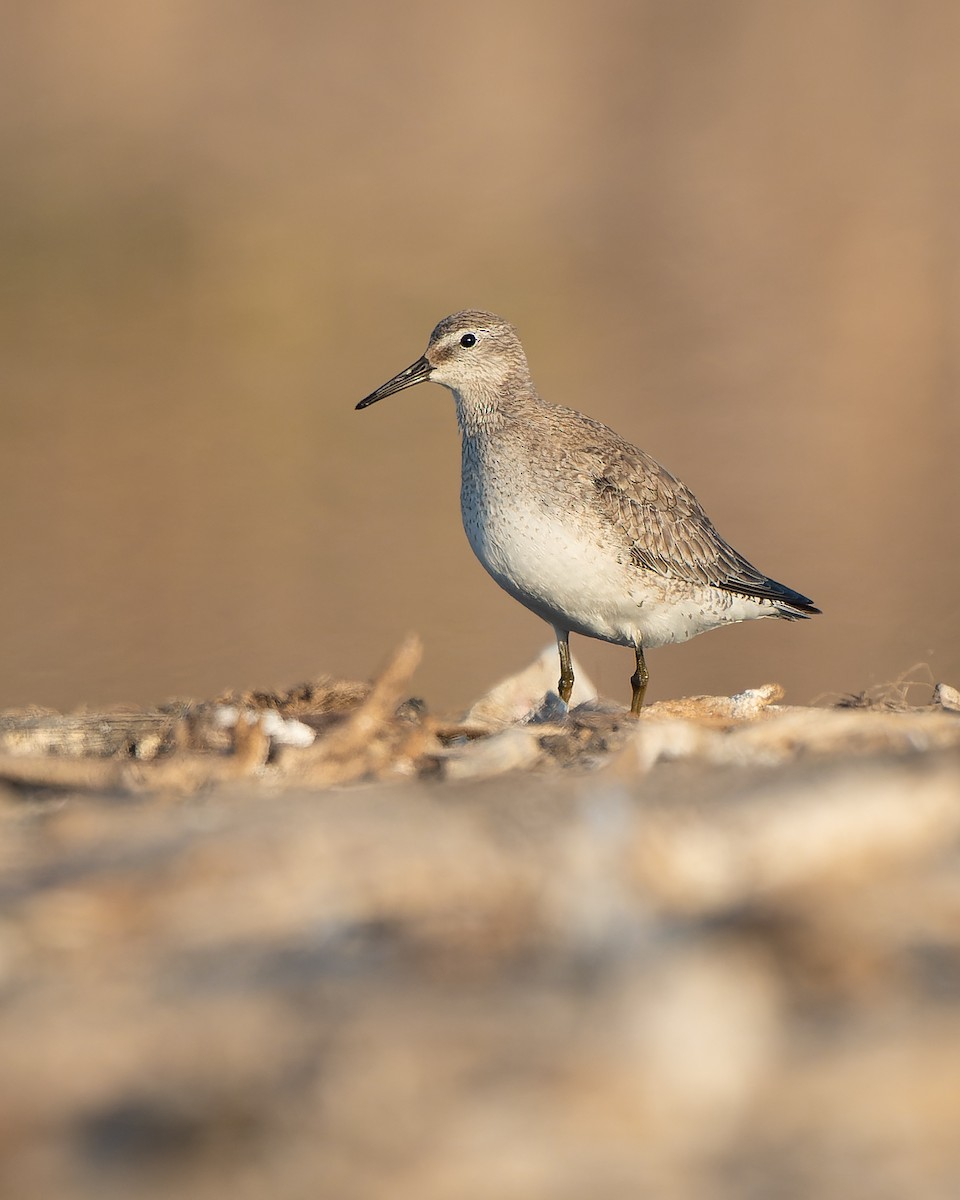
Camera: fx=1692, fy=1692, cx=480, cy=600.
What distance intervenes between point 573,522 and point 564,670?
617 millimetres

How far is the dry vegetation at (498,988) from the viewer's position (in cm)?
182

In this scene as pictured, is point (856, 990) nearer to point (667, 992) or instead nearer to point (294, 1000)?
point (667, 992)

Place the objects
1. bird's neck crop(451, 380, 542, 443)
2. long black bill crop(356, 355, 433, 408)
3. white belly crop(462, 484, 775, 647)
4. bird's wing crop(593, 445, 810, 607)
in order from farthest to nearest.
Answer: long black bill crop(356, 355, 433, 408) < bird's neck crop(451, 380, 542, 443) < bird's wing crop(593, 445, 810, 607) < white belly crop(462, 484, 775, 647)

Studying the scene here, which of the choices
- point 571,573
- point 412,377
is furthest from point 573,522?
point 412,377

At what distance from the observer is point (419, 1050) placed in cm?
191

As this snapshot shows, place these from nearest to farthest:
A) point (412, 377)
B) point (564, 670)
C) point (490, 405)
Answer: point (564, 670)
point (490, 405)
point (412, 377)

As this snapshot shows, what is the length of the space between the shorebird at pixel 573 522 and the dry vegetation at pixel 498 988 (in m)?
3.03

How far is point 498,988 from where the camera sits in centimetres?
207

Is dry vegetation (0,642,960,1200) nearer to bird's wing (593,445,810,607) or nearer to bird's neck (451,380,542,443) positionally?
bird's wing (593,445,810,607)

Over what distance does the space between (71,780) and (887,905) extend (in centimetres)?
164

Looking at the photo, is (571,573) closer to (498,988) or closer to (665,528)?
(665,528)

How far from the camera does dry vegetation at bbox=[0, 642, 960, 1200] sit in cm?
182

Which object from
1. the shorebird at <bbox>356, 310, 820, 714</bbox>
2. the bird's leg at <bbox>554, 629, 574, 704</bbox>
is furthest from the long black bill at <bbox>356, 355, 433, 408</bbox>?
the bird's leg at <bbox>554, 629, 574, 704</bbox>

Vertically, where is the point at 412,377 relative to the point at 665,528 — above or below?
above
